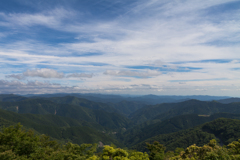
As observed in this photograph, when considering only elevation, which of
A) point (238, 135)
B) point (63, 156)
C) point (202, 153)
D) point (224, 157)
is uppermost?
point (224, 157)

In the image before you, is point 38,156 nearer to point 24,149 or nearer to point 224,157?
point 24,149

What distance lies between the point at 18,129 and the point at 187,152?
6839 cm

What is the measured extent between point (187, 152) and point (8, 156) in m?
52.2

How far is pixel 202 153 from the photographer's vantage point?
37.8m

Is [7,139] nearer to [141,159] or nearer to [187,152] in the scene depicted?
[141,159]

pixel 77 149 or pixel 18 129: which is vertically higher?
pixel 18 129

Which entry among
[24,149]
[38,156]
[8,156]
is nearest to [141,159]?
[38,156]

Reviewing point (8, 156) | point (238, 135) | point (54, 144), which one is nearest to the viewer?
point (8, 156)

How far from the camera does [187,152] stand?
41.8 m

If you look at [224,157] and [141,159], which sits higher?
[224,157]

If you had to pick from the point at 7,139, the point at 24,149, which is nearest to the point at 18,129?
the point at 7,139

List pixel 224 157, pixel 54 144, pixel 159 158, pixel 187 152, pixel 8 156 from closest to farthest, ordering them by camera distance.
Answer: pixel 224 157 < pixel 8 156 < pixel 187 152 < pixel 159 158 < pixel 54 144

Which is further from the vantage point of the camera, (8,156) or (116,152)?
(116,152)

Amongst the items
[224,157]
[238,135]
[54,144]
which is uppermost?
[224,157]
